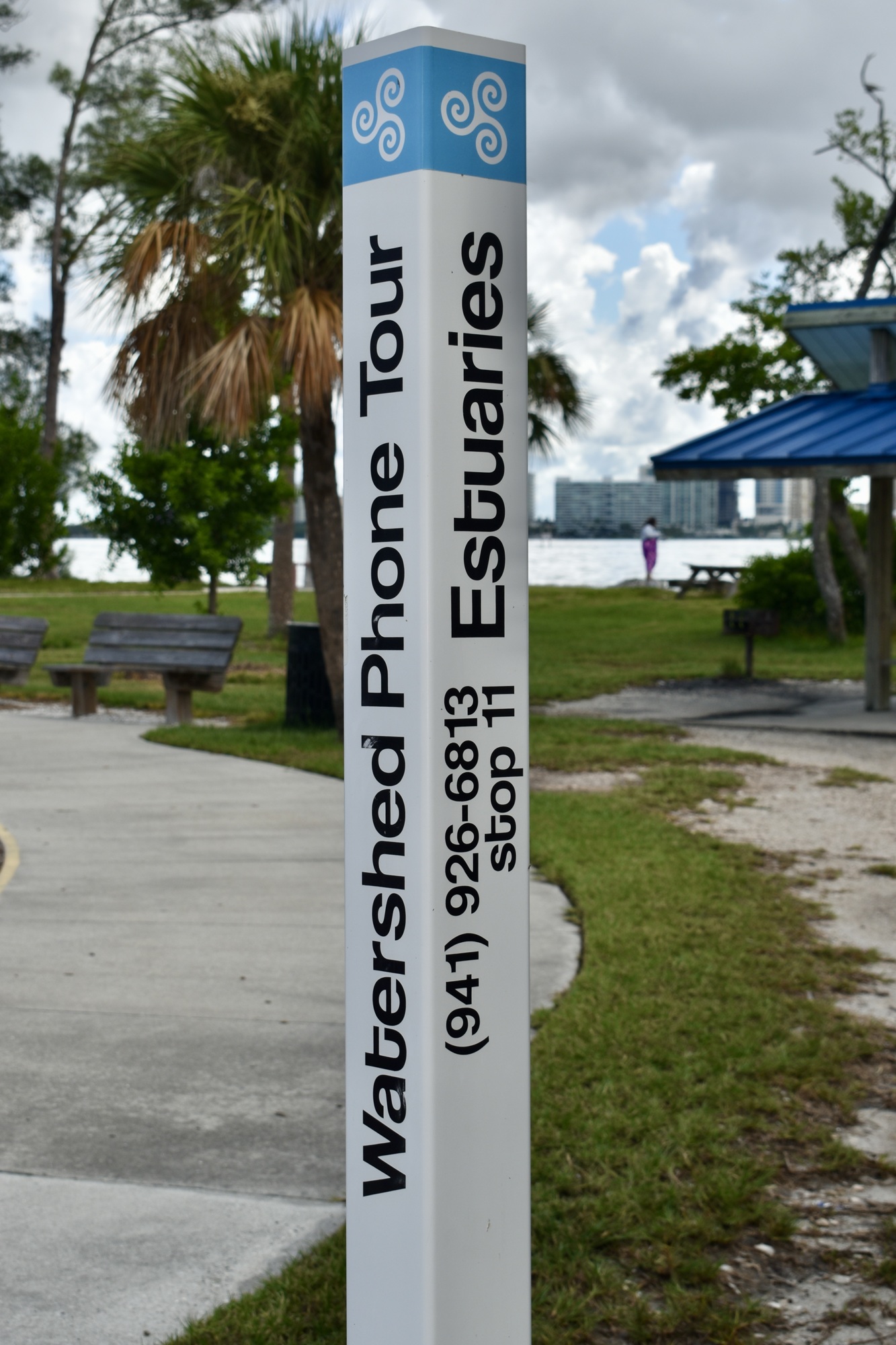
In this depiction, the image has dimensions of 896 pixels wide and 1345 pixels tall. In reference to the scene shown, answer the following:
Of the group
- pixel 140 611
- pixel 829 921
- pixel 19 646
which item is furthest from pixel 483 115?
pixel 140 611

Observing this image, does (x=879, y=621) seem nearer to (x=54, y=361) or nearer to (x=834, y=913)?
(x=834, y=913)

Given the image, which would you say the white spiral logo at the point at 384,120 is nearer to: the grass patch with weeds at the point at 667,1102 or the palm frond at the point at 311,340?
the grass patch with weeds at the point at 667,1102

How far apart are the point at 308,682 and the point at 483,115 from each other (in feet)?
31.7

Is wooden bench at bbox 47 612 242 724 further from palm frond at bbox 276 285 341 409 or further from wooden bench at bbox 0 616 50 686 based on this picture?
palm frond at bbox 276 285 341 409

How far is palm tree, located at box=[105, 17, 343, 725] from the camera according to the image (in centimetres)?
987

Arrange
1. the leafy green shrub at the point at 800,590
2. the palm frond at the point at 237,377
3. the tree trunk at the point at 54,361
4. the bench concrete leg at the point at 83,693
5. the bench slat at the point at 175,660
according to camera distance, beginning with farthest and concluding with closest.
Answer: the tree trunk at the point at 54,361 < the leafy green shrub at the point at 800,590 < the bench concrete leg at the point at 83,693 < the bench slat at the point at 175,660 < the palm frond at the point at 237,377

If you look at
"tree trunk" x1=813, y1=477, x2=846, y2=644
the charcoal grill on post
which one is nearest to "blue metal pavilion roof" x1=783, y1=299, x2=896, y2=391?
the charcoal grill on post

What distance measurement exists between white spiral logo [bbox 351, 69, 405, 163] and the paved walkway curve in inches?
92.4

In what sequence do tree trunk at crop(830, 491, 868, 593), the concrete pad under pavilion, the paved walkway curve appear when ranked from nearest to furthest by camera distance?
the paved walkway curve → the concrete pad under pavilion → tree trunk at crop(830, 491, 868, 593)

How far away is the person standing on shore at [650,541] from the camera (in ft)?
107

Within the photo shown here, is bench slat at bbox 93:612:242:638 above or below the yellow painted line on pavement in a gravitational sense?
above

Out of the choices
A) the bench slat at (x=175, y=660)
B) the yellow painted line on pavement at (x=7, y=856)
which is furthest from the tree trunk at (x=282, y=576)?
the yellow painted line on pavement at (x=7, y=856)

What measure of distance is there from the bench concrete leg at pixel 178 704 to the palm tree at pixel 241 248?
185 centimetres

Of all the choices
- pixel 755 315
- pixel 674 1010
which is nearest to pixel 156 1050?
pixel 674 1010
